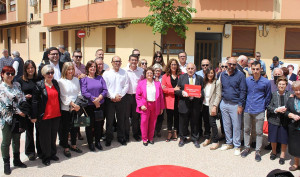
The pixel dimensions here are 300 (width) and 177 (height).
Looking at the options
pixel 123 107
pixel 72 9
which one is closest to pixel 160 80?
pixel 123 107

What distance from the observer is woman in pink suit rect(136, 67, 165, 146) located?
6035mm

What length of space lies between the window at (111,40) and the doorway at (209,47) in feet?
18.1

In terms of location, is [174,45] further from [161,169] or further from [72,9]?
[161,169]

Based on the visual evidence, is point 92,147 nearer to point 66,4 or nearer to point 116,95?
point 116,95

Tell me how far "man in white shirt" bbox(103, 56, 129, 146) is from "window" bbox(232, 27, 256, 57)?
11.3m

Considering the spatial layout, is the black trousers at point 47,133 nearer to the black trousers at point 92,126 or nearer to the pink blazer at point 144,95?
the black trousers at point 92,126

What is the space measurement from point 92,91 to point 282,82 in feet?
12.7

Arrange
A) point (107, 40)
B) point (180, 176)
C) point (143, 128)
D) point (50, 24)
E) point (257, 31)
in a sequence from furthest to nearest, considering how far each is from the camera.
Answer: point (50, 24), point (107, 40), point (257, 31), point (143, 128), point (180, 176)

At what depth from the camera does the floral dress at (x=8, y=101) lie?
14.3 feet

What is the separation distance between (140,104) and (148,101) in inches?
7.9

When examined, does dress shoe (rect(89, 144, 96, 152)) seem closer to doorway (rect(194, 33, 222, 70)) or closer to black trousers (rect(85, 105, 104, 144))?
black trousers (rect(85, 105, 104, 144))

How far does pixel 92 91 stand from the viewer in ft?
17.9

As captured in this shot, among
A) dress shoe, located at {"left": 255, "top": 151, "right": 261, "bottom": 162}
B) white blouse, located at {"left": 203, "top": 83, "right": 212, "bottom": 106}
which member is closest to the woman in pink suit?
white blouse, located at {"left": 203, "top": 83, "right": 212, "bottom": 106}

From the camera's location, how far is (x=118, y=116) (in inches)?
242
